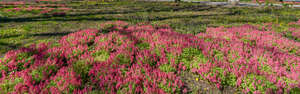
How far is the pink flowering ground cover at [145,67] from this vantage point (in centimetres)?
375

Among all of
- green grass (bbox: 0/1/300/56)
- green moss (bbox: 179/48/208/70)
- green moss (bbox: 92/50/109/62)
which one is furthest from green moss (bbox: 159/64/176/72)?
green grass (bbox: 0/1/300/56)

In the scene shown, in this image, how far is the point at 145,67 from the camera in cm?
462

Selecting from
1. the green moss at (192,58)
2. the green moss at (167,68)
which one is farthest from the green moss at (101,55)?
the green moss at (192,58)

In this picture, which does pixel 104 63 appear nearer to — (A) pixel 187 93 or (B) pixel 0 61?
(A) pixel 187 93

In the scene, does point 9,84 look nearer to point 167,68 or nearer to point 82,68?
point 82,68

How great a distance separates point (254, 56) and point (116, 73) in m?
4.47

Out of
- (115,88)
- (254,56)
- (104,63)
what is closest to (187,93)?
(115,88)

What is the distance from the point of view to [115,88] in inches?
149

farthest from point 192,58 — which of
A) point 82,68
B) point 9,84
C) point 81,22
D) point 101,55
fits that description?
point 81,22

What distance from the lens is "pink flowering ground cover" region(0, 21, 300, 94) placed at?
3.75 m

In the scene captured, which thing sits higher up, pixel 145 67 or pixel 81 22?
pixel 81 22

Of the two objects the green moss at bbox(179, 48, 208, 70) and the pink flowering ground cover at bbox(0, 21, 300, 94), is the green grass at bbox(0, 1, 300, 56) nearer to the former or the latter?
the pink flowering ground cover at bbox(0, 21, 300, 94)

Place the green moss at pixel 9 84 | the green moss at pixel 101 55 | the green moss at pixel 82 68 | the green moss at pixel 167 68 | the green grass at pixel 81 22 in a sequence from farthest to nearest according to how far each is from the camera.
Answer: the green grass at pixel 81 22
the green moss at pixel 101 55
the green moss at pixel 167 68
the green moss at pixel 82 68
the green moss at pixel 9 84

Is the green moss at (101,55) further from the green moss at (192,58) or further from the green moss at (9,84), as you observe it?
the green moss at (192,58)
